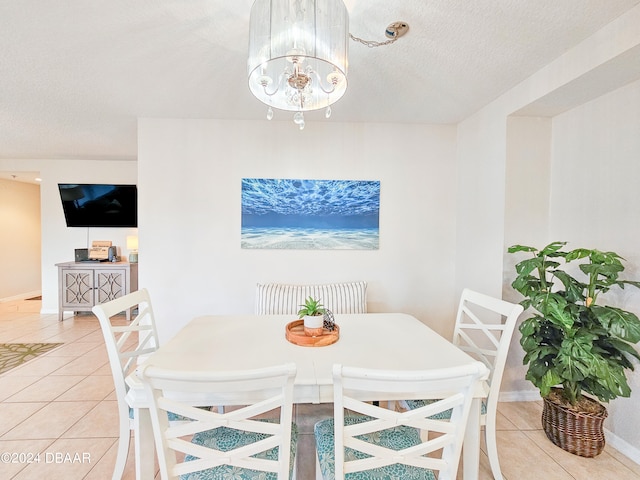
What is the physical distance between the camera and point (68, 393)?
2482 millimetres

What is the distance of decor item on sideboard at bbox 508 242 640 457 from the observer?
163cm

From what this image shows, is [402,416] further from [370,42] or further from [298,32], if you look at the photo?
[370,42]

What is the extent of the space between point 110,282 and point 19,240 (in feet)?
9.66

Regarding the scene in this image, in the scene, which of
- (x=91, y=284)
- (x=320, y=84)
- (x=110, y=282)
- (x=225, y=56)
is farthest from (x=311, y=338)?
(x=91, y=284)

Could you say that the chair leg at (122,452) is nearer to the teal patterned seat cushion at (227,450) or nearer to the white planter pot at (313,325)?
the teal patterned seat cushion at (227,450)

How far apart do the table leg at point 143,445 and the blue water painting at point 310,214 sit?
1879 millimetres

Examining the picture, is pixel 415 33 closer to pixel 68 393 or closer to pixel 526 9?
pixel 526 9

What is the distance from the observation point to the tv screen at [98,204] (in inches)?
180

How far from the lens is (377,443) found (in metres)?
1.30

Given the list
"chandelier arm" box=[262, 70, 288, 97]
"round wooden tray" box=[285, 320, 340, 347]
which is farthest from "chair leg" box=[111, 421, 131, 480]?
"chandelier arm" box=[262, 70, 288, 97]

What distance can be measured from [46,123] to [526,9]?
4.08 metres

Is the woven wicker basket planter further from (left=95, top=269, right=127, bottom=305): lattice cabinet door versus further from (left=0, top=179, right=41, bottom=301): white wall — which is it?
(left=0, top=179, right=41, bottom=301): white wall

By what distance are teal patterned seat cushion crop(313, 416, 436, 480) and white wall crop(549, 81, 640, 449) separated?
5.24 ft

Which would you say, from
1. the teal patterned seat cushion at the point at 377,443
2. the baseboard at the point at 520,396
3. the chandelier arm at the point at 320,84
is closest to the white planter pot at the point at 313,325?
the teal patterned seat cushion at the point at 377,443
